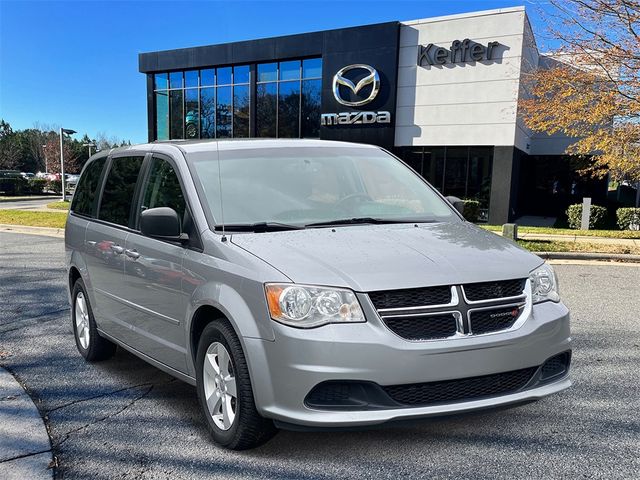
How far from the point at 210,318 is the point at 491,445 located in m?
1.82

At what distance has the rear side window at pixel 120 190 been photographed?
4.51 metres

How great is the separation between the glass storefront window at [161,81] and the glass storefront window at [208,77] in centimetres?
273

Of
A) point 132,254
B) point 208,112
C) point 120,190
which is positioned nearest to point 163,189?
point 132,254

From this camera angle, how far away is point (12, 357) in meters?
5.25

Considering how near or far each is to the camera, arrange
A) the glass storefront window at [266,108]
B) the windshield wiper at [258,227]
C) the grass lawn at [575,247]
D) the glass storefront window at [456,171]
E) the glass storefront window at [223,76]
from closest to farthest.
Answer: the windshield wiper at [258,227], the grass lawn at [575,247], the glass storefront window at [456,171], the glass storefront window at [266,108], the glass storefront window at [223,76]

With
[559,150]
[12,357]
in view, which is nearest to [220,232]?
[12,357]

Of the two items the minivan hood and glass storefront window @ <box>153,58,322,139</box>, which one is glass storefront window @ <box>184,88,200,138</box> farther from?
the minivan hood

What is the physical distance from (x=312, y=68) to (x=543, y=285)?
23.4 meters

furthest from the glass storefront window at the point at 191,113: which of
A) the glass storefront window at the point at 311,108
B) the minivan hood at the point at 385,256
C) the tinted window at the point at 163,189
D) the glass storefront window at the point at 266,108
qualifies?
the minivan hood at the point at 385,256

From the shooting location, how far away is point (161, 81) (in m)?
31.2

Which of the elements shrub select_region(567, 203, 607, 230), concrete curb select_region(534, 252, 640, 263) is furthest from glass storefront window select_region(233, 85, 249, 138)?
concrete curb select_region(534, 252, 640, 263)

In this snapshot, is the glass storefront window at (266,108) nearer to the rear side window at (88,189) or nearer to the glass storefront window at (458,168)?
the glass storefront window at (458,168)

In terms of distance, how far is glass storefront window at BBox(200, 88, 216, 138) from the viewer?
2906 centimetres

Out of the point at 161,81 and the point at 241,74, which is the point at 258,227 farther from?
the point at 161,81
